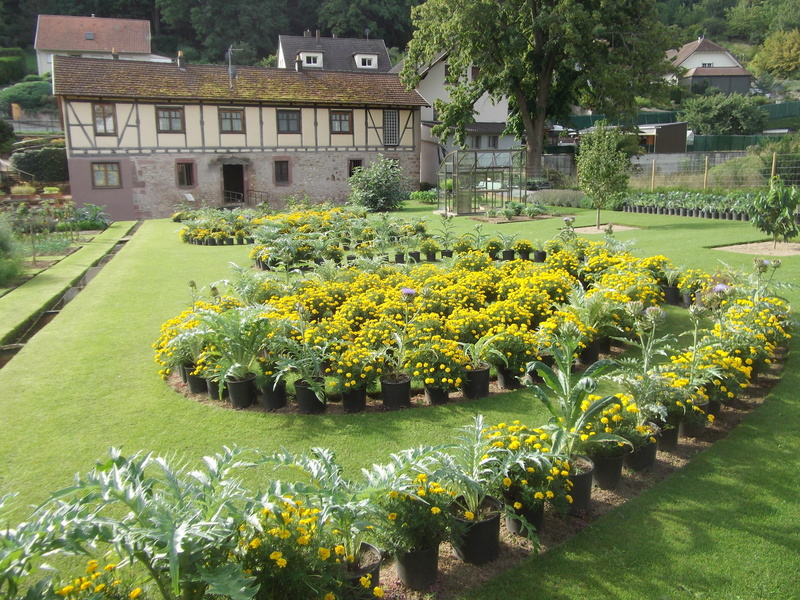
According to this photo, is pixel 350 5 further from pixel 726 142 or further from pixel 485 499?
pixel 485 499

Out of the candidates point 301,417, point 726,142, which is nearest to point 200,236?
point 301,417

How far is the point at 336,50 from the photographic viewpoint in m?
50.0

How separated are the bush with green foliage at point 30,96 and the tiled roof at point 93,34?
12.7m

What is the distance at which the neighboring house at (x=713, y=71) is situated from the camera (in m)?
67.2

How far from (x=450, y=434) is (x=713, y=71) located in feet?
245

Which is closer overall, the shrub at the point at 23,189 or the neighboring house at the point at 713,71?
the shrub at the point at 23,189

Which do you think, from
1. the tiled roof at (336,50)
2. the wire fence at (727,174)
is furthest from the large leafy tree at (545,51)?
the tiled roof at (336,50)

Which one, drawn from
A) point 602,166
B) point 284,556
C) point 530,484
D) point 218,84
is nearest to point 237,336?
point 530,484

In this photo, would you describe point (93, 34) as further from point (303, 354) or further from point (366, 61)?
point (303, 354)

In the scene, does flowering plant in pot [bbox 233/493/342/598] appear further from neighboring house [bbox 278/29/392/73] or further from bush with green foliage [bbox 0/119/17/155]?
neighboring house [bbox 278/29/392/73]

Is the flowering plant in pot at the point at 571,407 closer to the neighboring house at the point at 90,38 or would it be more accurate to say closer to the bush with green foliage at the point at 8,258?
the bush with green foliage at the point at 8,258

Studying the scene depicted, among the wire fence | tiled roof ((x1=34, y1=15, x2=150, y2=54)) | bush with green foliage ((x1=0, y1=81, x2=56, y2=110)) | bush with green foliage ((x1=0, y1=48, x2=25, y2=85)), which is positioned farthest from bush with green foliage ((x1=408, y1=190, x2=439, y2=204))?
bush with green foliage ((x1=0, y1=48, x2=25, y2=85))

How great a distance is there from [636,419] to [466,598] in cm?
198

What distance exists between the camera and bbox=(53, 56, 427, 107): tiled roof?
93.6 ft
